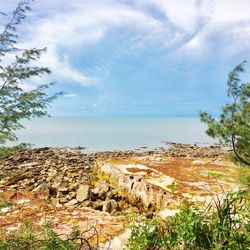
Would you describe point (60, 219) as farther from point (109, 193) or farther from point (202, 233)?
point (202, 233)

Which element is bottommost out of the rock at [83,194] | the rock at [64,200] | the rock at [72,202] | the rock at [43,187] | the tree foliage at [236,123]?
the rock at [43,187]

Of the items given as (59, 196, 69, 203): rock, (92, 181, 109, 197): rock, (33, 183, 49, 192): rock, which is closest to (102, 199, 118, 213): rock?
(92, 181, 109, 197): rock

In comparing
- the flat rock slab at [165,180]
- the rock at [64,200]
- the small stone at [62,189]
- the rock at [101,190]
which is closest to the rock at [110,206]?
the flat rock slab at [165,180]

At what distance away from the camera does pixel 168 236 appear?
5.57 m

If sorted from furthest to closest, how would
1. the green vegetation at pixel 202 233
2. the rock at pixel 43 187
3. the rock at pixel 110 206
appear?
the rock at pixel 43 187 → the rock at pixel 110 206 → the green vegetation at pixel 202 233

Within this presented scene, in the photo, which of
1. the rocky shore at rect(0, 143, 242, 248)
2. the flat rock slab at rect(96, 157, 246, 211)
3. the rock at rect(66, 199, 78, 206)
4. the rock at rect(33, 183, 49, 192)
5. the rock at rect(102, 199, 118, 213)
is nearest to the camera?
the rocky shore at rect(0, 143, 242, 248)

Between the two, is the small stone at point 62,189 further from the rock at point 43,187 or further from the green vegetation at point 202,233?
the green vegetation at point 202,233

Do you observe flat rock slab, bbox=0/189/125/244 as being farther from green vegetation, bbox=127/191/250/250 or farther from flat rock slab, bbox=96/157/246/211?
green vegetation, bbox=127/191/250/250

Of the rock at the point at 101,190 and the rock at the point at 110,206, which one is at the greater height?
the rock at the point at 101,190

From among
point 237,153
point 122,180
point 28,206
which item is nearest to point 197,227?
point 237,153

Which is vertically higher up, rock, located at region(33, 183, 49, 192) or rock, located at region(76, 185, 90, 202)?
rock, located at region(76, 185, 90, 202)

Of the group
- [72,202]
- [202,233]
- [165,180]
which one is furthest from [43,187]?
[202,233]

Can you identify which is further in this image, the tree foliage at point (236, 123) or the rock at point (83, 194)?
the rock at point (83, 194)

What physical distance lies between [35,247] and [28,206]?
5.70 m
